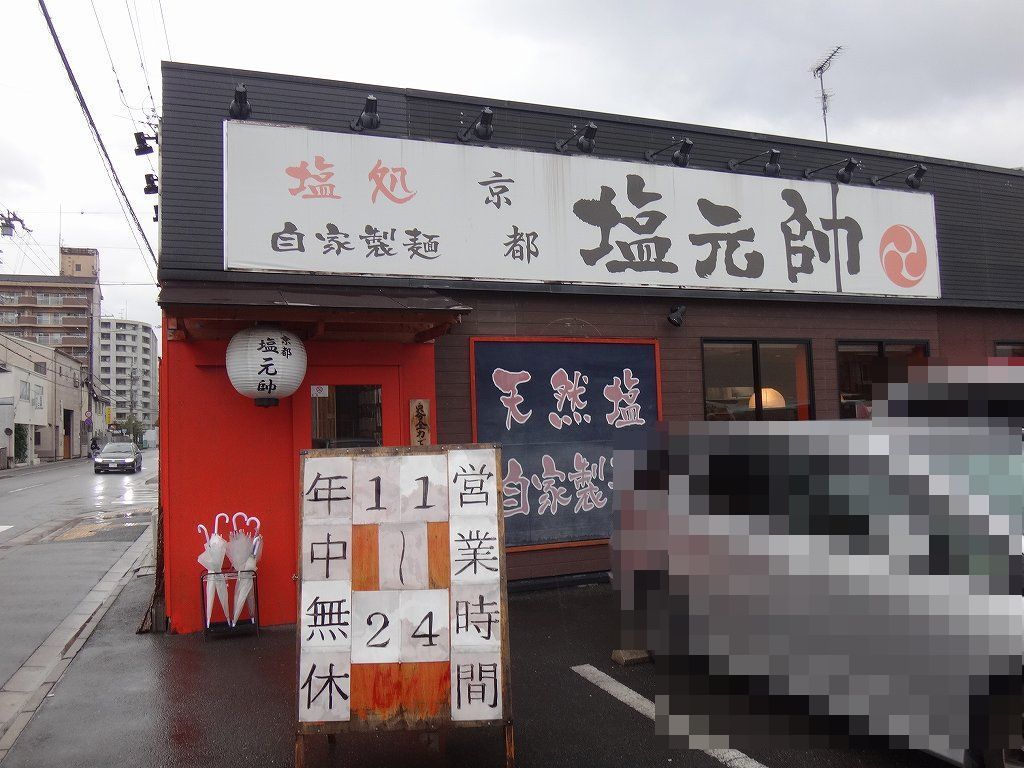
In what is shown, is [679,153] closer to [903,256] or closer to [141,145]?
A: [903,256]

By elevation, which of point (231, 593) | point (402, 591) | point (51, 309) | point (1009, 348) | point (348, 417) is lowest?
point (231, 593)

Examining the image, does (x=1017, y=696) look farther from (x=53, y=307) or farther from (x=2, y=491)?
(x=53, y=307)

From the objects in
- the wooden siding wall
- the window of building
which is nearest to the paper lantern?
the wooden siding wall

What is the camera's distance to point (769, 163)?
10.0 metres

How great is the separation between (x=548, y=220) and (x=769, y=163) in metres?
3.60

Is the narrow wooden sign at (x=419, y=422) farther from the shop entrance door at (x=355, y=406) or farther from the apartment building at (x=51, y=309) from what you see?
the apartment building at (x=51, y=309)

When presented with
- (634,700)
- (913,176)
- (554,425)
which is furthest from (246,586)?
(913,176)

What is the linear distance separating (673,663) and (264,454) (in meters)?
4.66

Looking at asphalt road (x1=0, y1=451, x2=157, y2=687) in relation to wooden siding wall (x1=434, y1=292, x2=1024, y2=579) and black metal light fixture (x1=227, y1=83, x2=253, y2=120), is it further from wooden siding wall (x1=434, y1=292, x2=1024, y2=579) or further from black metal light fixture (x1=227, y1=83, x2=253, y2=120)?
black metal light fixture (x1=227, y1=83, x2=253, y2=120)

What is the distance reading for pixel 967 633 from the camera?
141 inches

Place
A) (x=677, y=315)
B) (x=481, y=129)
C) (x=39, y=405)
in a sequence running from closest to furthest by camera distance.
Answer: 1. (x=481, y=129)
2. (x=677, y=315)
3. (x=39, y=405)

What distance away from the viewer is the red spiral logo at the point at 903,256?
35.0ft

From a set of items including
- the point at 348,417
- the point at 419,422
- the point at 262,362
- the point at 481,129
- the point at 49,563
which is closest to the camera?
the point at 262,362

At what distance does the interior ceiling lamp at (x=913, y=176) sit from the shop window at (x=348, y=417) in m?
8.23
